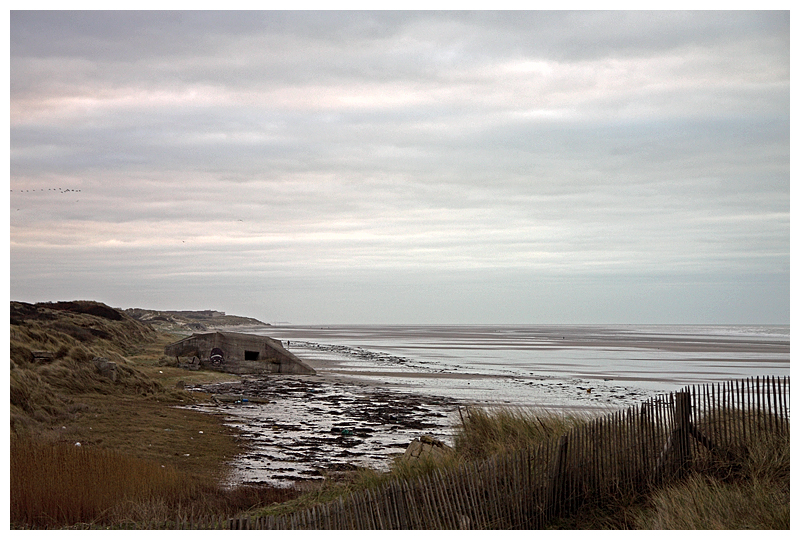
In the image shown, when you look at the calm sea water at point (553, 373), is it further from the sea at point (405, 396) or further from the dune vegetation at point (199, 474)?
the dune vegetation at point (199, 474)

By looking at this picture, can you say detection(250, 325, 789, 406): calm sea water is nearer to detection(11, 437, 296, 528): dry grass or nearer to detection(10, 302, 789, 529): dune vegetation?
detection(10, 302, 789, 529): dune vegetation

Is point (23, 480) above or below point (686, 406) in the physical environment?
below

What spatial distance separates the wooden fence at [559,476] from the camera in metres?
5.97

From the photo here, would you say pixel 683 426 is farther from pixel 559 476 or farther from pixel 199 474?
pixel 199 474

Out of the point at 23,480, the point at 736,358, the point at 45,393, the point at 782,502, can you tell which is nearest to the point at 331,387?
the point at 45,393

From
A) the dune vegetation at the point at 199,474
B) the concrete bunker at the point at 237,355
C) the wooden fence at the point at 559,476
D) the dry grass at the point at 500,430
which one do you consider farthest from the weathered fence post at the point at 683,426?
the concrete bunker at the point at 237,355

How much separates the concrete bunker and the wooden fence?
23.2 metres

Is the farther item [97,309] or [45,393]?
[97,309]

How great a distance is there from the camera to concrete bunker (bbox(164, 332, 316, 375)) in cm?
2959

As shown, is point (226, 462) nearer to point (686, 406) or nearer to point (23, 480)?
point (23, 480)

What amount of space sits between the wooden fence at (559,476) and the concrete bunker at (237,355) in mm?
23236
